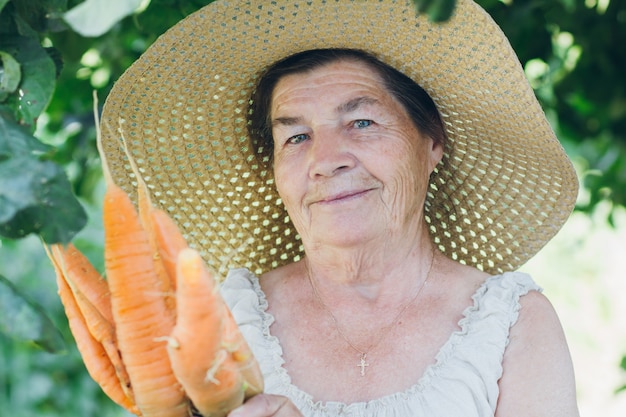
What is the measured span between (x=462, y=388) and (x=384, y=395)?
166mm

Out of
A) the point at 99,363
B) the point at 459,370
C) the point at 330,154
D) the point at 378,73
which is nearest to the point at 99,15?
the point at 99,363

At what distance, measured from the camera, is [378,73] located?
80.4 inches

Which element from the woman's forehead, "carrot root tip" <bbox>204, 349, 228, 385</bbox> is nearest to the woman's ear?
the woman's forehead

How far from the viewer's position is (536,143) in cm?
205

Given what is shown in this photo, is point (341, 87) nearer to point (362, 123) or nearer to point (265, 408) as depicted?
point (362, 123)

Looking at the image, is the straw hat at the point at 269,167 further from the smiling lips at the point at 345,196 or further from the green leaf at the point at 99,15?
the green leaf at the point at 99,15

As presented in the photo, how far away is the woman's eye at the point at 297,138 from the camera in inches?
81.0

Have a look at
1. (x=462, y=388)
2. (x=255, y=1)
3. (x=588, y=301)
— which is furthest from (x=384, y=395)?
(x=588, y=301)

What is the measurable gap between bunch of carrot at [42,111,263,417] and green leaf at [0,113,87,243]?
0.12 m

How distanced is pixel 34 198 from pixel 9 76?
1.00 feet

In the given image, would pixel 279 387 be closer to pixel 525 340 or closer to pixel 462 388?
pixel 462 388

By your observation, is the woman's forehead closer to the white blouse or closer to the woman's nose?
the woman's nose

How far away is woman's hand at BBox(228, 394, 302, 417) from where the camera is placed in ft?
4.67

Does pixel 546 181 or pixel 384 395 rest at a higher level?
pixel 546 181
